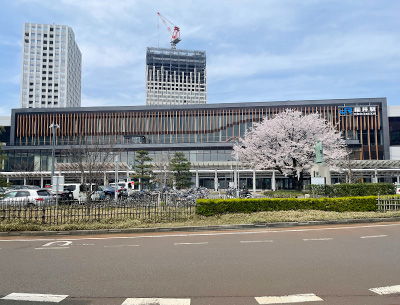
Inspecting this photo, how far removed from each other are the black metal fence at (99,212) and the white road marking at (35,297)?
808 centimetres

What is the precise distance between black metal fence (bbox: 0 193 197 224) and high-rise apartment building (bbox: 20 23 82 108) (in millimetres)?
120623

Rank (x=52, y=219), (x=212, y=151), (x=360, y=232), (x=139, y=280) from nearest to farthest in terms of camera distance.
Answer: (x=139, y=280)
(x=360, y=232)
(x=52, y=219)
(x=212, y=151)

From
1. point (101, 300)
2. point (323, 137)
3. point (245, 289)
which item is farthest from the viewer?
point (323, 137)

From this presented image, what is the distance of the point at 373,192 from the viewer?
1895cm

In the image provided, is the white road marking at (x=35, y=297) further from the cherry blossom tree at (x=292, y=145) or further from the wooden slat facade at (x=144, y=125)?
the wooden slat facade at (x=144, y=125)

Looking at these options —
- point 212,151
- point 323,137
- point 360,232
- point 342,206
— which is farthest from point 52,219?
point 212,151

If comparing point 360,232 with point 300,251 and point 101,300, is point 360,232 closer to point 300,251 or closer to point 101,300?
point 300,251

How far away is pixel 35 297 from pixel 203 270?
9.99ft

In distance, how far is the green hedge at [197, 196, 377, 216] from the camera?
47.9 ft

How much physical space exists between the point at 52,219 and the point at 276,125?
2449cm

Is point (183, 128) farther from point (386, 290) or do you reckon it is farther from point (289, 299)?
point (289, 299)

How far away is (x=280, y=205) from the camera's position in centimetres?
1579

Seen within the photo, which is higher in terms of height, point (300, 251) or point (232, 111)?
point (232, 111)

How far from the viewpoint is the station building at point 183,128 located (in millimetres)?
56750
